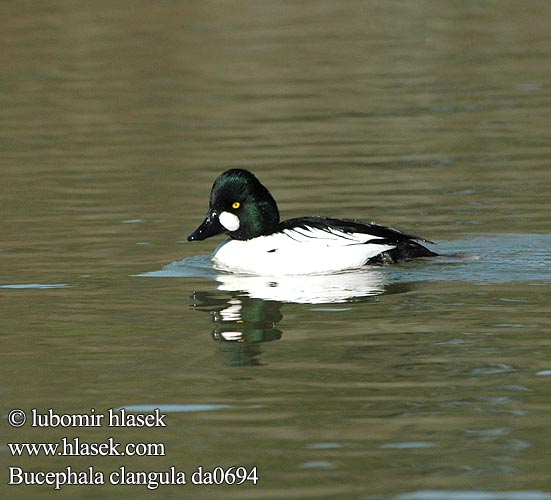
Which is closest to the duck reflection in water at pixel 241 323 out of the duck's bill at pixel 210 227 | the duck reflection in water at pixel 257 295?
the duck reflection in water at pixel 257 295

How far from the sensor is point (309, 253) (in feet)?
39.1

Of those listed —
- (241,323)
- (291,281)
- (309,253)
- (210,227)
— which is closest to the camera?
(241,323)

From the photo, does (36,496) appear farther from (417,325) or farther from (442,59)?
(442,59)

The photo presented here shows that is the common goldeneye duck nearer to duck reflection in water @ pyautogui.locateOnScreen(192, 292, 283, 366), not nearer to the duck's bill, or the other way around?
the duck's bill

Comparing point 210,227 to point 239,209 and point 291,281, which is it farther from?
point 291,281

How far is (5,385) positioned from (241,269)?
12.1 ft

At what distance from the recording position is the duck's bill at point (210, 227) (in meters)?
12.4

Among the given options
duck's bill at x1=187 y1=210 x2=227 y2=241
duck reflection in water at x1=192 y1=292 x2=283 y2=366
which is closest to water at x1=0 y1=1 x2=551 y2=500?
duck reflection in water at x1=192 y1=292 x2=283 y2=366

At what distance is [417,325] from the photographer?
988 cm

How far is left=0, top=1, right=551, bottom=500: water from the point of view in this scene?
7473 mm

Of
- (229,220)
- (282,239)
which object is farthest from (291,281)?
(229,220)

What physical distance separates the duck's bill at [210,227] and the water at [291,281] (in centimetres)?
30

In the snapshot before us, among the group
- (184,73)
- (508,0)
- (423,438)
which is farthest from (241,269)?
(508,0)

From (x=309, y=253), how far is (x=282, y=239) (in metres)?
0.33
